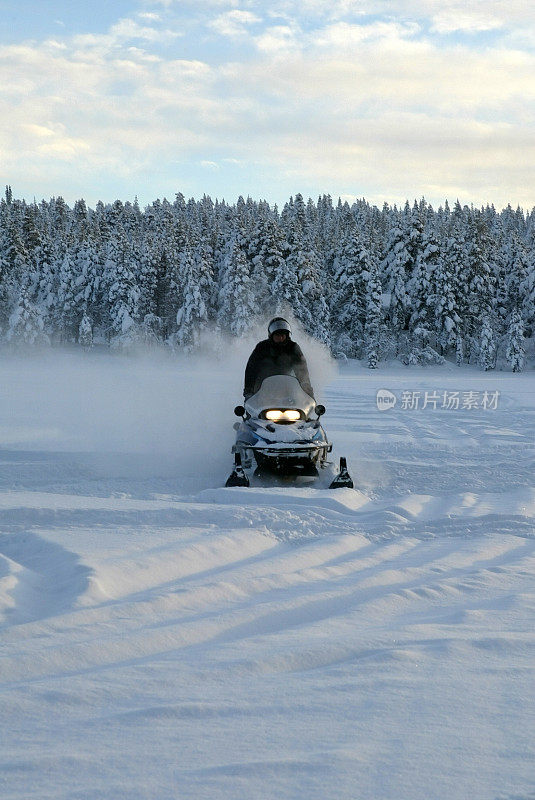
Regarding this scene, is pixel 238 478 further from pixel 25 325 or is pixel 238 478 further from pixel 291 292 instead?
pixel 25 325

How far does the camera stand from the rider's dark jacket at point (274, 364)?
11.0m

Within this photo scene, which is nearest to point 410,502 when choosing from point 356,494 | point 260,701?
point 356,494

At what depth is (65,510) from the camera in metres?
7.09

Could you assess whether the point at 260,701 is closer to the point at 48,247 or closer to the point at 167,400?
the point at 167,400

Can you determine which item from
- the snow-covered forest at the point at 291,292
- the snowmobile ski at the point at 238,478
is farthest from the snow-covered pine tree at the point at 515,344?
the snowmobile ski at the point at 238,478

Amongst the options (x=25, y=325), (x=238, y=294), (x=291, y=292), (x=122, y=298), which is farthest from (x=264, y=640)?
(x=25, y=325)

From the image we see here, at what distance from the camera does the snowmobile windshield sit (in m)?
10.3

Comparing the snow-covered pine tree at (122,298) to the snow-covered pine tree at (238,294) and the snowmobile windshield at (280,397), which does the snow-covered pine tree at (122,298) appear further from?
the snowmobile windshield at (280,397)

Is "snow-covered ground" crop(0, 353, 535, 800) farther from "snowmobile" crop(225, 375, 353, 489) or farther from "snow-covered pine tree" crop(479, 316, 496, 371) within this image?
"snow-covered pine tree" crop(479, 316, 496, 371)

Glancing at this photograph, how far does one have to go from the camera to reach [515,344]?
2346 inches

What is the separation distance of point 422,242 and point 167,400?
1796 inches

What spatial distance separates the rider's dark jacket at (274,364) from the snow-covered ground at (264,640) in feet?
6.40

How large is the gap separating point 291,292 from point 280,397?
4587 centimetres

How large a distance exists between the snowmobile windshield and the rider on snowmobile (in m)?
0.29
